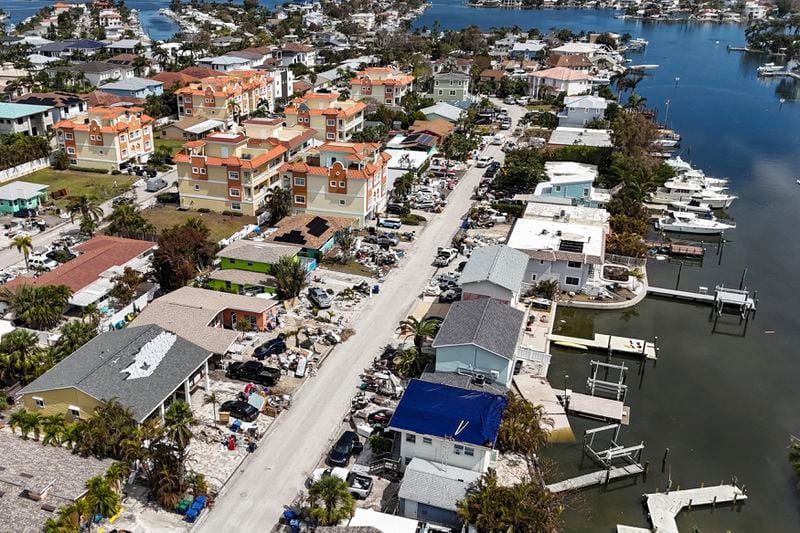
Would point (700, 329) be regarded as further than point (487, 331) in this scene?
Yes

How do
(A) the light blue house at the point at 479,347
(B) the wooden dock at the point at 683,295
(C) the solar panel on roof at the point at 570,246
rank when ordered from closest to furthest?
(A) the light blue house at the point at 479,347
(C) the solar panel on roof at the point at 570,246
(B) the wooden dock at the point at 683,295

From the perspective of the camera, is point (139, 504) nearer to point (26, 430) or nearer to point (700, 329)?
point (26, 430)

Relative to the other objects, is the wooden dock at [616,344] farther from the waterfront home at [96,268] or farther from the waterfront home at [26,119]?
the waterfront home at [26,119]

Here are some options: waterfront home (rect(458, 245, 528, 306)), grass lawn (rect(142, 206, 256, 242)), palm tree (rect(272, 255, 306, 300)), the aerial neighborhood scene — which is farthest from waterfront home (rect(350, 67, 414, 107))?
waterfront home (rect(458, 245, 528, 306))

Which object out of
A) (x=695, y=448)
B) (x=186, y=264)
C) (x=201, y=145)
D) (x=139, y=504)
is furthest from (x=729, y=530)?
(x=201, y=145)

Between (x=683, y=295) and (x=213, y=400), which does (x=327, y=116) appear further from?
(x=213, y=400)

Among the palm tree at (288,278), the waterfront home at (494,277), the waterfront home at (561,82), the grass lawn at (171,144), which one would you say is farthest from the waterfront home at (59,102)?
the waterfront home at (561,82)
